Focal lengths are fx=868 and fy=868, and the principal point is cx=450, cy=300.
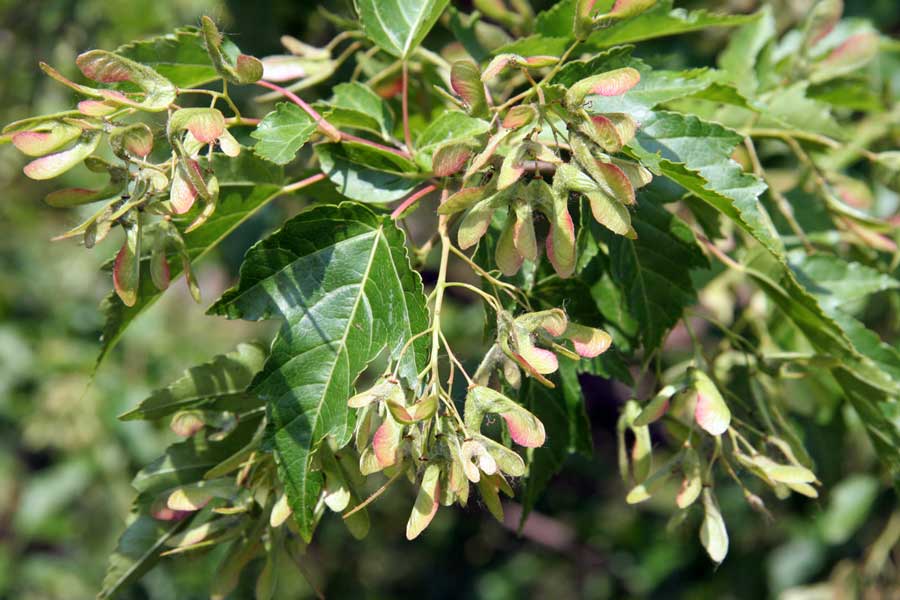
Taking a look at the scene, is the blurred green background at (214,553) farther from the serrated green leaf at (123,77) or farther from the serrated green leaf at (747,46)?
the serrated green leaf at (123,77)

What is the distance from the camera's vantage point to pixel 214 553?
2.82 m

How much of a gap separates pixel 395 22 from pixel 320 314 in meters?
0.47

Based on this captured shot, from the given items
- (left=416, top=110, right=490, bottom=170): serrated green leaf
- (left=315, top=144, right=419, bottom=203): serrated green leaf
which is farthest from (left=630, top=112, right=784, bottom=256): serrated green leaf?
(left=315, top=144, right=419, bottom=203): serrated green leaf

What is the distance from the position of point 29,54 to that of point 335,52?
1.32m

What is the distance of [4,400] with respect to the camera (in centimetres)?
317

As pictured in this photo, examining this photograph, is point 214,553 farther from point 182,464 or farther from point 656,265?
point 656,265

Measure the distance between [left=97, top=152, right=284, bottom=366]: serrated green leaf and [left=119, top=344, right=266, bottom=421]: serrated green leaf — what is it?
9 centimetres

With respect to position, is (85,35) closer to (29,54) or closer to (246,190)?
(29,54)

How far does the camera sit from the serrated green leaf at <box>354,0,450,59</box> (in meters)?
1.24

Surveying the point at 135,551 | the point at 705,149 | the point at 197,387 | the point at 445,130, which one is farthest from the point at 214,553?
the point at 705,149

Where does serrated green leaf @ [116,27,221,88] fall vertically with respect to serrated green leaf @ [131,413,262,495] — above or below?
above

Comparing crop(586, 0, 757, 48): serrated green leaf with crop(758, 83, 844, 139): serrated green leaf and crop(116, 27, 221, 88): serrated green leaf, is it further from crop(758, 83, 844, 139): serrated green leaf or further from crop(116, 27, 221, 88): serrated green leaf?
crop(116, 27, 221, 88): serrated green leaf

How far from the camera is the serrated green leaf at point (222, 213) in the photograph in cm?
114

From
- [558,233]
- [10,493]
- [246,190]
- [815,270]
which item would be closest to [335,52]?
[246,190]
